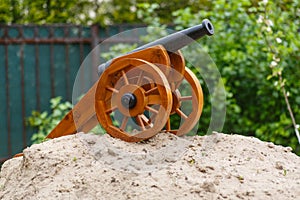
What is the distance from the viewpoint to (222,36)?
6.64 metres

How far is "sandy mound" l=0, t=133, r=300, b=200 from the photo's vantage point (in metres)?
2.97

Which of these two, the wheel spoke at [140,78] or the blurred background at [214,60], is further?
the blurred background at [214,60]

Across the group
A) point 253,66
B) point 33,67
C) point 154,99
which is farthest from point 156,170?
point 33,67

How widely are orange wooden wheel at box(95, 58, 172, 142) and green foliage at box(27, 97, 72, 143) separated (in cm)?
304

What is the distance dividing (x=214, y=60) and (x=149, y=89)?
10.3 ft

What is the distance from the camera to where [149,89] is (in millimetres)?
3582

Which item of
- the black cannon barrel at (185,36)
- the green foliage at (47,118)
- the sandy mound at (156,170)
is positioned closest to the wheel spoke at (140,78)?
the black cannon barrel at (185,36)

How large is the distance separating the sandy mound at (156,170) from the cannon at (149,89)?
0.15 m

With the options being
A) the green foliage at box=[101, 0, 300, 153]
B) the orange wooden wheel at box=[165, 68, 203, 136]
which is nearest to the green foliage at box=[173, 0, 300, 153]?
the green foliage at box=[101, 0, 300, 153]

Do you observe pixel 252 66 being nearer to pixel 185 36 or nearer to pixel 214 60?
pixel 214 60

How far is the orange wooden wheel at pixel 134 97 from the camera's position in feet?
11.2

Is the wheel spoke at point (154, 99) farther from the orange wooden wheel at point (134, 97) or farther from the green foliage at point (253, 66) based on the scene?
the green foliage at point (253, 66)

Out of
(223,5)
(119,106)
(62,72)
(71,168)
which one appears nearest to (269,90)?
(223,5)

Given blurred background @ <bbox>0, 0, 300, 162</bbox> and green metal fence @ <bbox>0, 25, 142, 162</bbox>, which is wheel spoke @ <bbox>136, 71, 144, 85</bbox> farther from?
green metal fence @ <bbox>0, 25, 142, 162</bbox>
